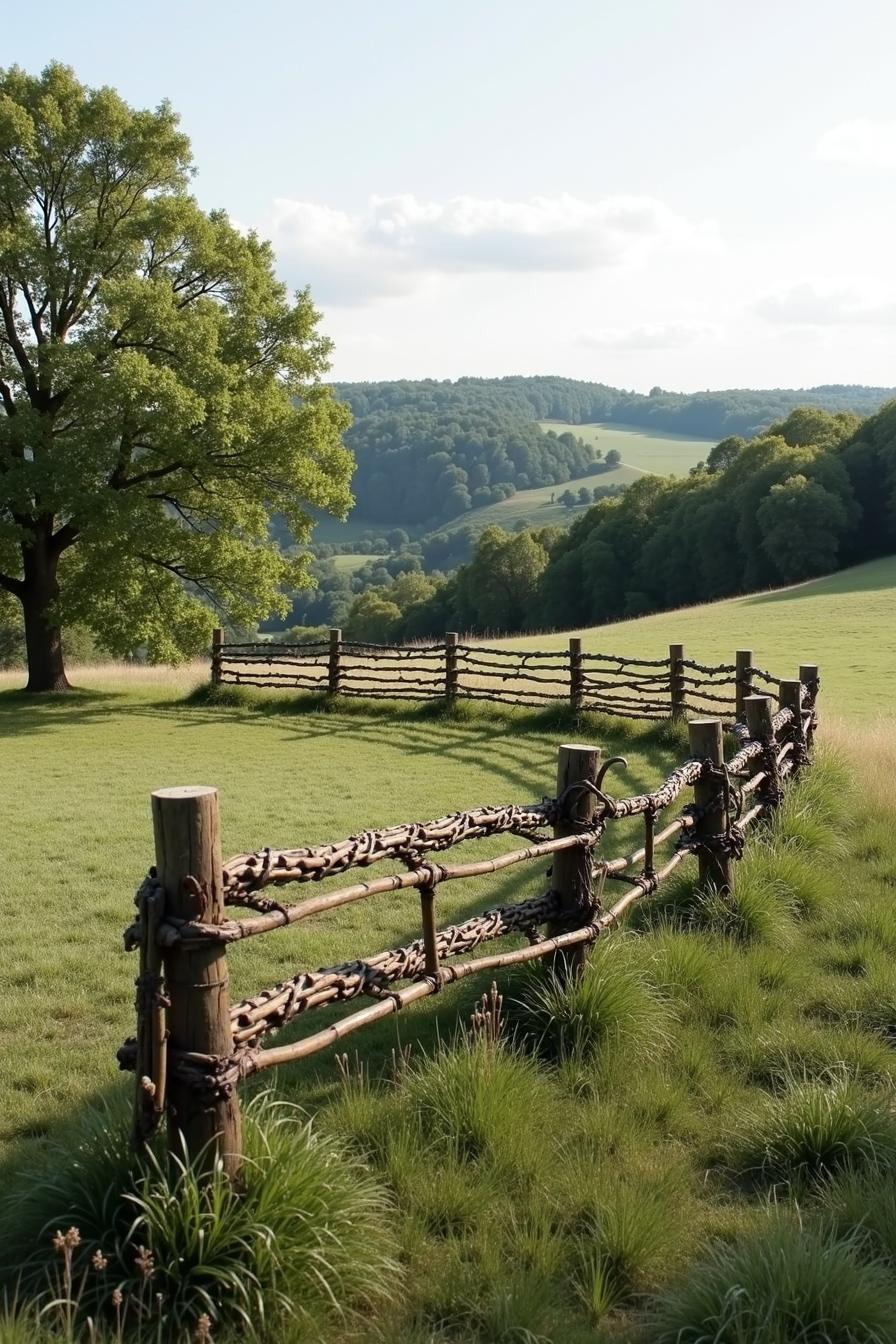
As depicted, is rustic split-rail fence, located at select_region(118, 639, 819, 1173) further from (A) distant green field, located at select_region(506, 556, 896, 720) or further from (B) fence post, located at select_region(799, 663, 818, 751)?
(A) distant green field, located at select_region(506, 556, 896, 720)

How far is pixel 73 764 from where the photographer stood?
13211 millimetres

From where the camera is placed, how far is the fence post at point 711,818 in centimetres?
596

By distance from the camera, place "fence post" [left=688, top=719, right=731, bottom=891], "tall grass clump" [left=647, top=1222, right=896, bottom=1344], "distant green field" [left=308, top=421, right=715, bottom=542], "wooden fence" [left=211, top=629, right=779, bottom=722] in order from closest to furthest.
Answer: "tall grass clump" [left=647, top=1222, right=896, bottom=1344] → "fence post" [left=688, top=719, right=731, bottom=891] → "wooden fence" [left=211, top=629, right=779, bottom=722] → "distant green field" [left=308, top=421, right=715, bottom=542]

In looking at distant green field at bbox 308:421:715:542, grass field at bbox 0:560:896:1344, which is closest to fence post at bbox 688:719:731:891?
grass field at bbox 0:560:896:1344

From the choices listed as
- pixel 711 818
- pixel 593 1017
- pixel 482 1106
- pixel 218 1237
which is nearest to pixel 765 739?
pixel 711 818

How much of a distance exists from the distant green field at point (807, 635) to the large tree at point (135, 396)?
9.77 metres

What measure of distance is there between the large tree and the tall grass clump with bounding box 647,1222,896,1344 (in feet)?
51.2

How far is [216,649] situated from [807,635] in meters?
17.8

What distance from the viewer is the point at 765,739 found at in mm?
7531

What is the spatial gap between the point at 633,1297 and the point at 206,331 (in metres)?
16.9

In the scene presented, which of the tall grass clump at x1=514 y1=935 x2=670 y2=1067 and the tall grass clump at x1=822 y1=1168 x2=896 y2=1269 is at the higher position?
the tall grass clump at x1=514 y1=935 x2=670 y2=1067

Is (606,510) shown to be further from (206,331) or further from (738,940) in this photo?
(738,940)

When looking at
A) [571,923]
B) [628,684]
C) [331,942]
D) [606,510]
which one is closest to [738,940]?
[571,923]

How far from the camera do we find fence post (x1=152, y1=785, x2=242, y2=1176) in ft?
9.32
